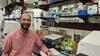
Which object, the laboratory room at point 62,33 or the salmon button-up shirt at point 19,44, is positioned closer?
the laboratory room at point 62,33

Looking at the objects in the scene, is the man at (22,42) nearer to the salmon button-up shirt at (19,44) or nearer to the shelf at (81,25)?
the salmon button-up shirt at (19,44)

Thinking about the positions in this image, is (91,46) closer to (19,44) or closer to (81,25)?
(81,25)

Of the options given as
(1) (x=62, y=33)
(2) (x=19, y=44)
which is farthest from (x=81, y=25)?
(2) (x=19, y=44)

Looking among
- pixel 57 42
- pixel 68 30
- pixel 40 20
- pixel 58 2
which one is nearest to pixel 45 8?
pixel 40 20

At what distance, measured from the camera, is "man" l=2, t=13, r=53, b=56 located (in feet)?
7.43

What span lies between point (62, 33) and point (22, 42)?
0.88 meters

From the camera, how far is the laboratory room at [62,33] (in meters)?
1.98

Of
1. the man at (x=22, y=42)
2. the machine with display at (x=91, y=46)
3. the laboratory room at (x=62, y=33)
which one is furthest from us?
the man at (x=22, y=42)

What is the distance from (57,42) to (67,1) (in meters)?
0.73

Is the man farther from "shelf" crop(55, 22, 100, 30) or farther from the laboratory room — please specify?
"shelf" crop(55, 22, 100, 30)

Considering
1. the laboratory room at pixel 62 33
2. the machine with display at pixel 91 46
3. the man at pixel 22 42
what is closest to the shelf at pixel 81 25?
the laboratory room at pixel 62 33

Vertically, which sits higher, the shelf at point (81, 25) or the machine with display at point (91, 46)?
the shelf at point (81, 25)

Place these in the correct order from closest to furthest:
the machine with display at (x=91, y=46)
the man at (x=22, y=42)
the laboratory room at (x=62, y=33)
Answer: the machine with display at (x=91, y=46) → the laboratory room at (x=62, y=33) → the man at (x=22, y=42)

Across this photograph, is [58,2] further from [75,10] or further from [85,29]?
[85,29]
